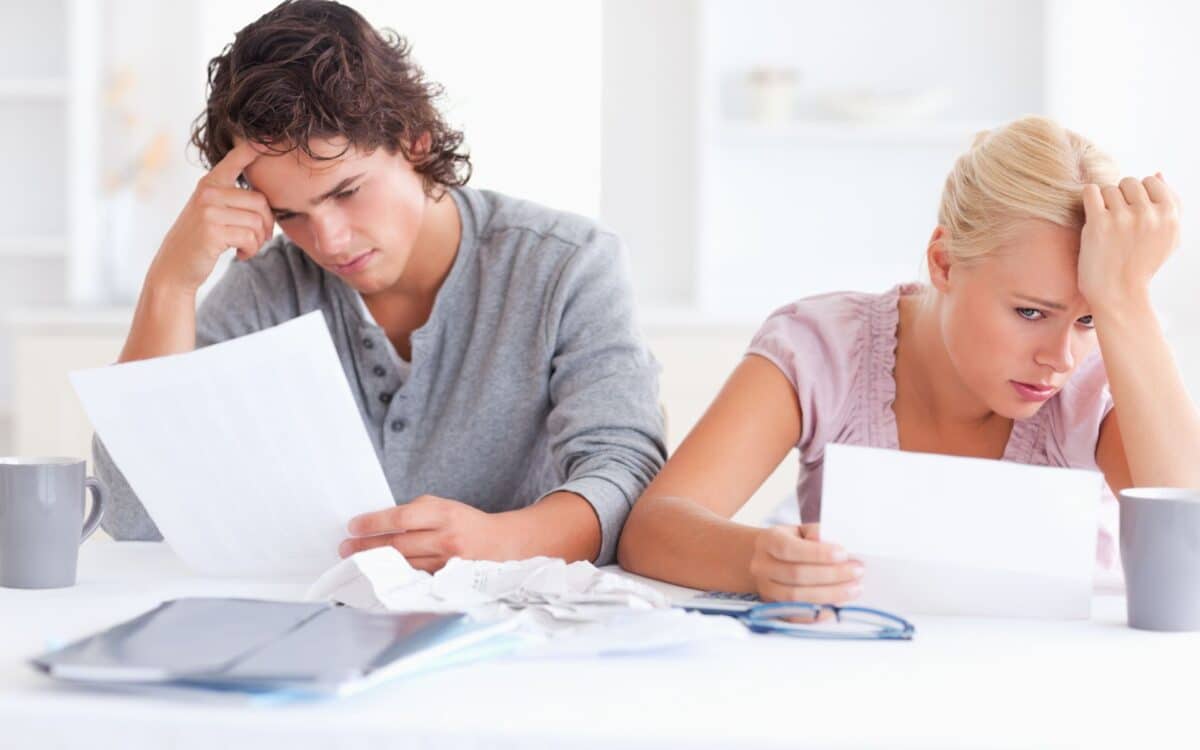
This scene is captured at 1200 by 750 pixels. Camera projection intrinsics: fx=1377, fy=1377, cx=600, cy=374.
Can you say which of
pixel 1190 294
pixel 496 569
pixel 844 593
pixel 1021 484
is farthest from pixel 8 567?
pixel 1190 294

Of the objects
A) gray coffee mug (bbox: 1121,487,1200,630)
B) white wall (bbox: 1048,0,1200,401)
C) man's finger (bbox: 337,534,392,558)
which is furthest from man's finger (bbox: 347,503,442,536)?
white wall (bbox: 1048,0,1200,401)

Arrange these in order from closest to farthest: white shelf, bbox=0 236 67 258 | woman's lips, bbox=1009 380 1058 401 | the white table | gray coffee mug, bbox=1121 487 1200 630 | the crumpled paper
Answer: the white table → the crumpled paper → gray coffee mug, bbox=1121 487 1200 630 → woman's lips, bbox=1009 380 1058 401 → white shelf, bbox=0 236 67 258

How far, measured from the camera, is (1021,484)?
3.37 feet

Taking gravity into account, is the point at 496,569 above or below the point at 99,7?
below

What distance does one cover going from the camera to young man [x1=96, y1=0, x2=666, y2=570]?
1439 millimetres

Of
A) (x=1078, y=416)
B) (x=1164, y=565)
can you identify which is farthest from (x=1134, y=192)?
(x=1164, y=565)

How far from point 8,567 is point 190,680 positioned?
1.40 feet

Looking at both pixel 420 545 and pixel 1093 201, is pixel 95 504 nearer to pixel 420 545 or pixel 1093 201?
pixel 420 545

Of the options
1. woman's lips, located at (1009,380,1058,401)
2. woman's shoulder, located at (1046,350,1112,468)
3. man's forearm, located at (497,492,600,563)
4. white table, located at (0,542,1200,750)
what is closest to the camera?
white table, located at (0,542,1200,750)

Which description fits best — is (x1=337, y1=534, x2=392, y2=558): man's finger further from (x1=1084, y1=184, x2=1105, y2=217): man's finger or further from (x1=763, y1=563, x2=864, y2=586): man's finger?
(x1=1084, y1=184, x2=1105, y2=217): man's finger

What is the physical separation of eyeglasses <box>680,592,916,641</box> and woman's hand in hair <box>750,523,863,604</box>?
0.04 ft

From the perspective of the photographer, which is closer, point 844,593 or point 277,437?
point 844,593

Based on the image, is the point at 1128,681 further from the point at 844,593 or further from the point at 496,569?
the point at 496,569

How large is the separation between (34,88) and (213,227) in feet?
7.88
